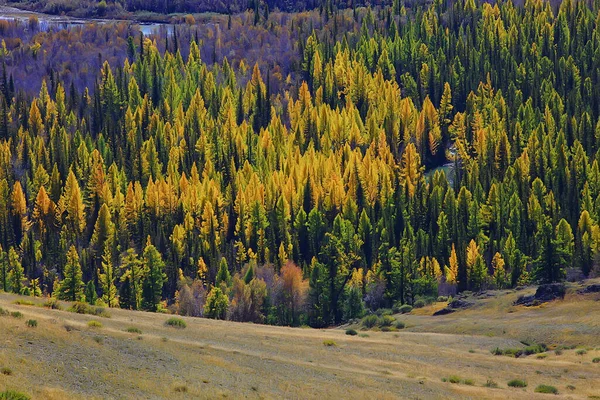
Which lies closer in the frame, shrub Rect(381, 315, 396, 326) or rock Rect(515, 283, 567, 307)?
shrub Rect(381, 315, 396, 326)

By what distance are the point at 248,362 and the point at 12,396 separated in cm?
1848

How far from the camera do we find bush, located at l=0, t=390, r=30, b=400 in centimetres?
4584

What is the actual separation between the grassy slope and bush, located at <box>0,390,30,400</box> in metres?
1.33

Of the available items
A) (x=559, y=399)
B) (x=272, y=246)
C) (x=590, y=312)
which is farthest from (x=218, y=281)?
(x=559, y=399)

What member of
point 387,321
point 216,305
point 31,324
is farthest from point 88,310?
point 216,305

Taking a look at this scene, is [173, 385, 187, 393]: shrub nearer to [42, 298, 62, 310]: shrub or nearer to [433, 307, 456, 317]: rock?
[42, 298, 62, 310]: shrub

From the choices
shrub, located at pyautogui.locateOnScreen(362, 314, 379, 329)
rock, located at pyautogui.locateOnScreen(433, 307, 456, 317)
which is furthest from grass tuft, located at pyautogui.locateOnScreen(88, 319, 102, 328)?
rock, located at pyautogui.locateOnScreen(433, 307, 456, 317)

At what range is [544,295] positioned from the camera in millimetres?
116750

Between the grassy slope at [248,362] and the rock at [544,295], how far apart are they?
1041 inches

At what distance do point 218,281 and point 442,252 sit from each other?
3503 centimetres

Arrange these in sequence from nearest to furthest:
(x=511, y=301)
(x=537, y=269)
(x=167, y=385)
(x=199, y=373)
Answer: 1. (x=167, y=385)
2. (x=199, y=373)
3. (x=511, y=301)
4. (x=537, y=269)

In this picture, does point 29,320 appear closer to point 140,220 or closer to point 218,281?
point 218,281

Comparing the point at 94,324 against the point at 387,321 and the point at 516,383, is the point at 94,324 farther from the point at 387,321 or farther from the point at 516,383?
the point at 387,321

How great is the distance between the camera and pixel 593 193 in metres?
192
